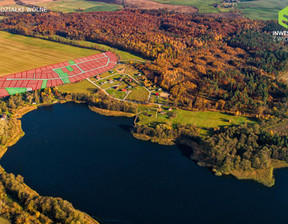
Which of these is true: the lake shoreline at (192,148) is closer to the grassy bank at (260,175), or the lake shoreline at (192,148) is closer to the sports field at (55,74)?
the grassy bank at (260,175)

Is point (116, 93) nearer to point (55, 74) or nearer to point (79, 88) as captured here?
point (79, 88)

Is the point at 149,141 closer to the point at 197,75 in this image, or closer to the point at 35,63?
the point at 197,75

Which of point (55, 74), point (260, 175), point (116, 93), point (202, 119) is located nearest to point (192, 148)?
point (202, 119)

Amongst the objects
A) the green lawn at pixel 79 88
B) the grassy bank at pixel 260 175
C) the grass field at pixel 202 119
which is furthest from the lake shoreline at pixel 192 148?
the grass field at pixel 202 119

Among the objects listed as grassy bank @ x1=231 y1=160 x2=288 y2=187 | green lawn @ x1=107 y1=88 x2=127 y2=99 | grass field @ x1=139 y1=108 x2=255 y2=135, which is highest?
green lawn @ x1=107 y1=88 x2=127 y2=99

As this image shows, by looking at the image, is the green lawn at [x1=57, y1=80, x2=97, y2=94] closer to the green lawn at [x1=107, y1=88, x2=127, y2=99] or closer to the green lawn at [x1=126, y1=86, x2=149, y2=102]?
the green lawn at [x1=107, y1=88, x2=127, y2=99]

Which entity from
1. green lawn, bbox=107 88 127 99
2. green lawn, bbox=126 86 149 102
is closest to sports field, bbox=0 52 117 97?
green lawn, bbox=107 88 127 99

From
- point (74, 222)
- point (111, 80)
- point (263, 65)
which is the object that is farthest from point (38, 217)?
point (263, 65)
